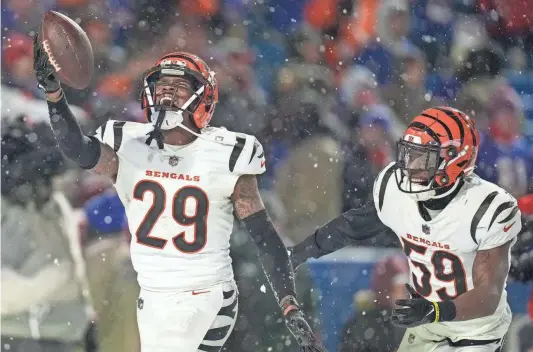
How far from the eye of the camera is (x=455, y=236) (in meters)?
2.52

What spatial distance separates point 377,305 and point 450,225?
824mm

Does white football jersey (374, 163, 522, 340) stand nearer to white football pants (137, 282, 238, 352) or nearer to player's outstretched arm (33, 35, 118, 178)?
white football pants (137, 282, 238, 352)

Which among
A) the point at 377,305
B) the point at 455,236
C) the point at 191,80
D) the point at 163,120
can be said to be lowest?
the point at 377,305

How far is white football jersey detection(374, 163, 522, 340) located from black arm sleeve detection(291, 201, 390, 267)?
0.45 ft

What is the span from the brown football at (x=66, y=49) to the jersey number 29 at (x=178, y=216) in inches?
14.5

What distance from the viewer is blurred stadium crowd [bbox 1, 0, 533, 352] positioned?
2.88 meters

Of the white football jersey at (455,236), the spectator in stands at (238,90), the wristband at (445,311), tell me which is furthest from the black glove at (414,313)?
the spectator in stands at (238,90)

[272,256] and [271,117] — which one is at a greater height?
[271,117]

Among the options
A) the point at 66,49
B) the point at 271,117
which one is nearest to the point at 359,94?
the point at 271,117

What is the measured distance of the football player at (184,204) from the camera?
2.32 metres

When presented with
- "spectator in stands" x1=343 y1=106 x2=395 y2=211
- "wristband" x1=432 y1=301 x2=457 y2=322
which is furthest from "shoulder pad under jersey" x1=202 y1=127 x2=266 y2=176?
"spectator in stands" x1=343 y1=106 x2=395 y2=211

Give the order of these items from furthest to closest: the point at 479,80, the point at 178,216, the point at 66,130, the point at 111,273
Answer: the point at 479,80
the point at 111,273
the point at 178,216
the point at 66,130

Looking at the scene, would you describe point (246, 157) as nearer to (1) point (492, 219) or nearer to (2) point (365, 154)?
(1) point (492, 219)

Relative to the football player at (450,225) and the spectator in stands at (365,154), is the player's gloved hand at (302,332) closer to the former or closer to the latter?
the football player at (450,225)
